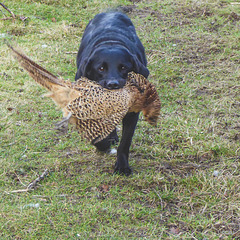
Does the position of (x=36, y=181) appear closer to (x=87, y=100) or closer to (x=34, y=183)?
(x=34, y=183)

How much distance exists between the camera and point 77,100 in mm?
2801

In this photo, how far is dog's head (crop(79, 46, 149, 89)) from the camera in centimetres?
350

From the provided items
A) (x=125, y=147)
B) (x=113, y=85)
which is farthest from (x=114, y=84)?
(x=125, y=147)

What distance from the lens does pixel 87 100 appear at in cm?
284

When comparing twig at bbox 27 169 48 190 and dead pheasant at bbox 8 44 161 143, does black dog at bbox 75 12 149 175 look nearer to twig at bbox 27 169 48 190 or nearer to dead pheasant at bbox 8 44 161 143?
dead pheasant at bbox 8 44 161 143

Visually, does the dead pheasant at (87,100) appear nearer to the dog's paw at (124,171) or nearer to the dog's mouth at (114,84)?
the dog's mouth at (114,84)

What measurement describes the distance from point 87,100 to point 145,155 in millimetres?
1600

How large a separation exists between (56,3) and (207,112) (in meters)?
4.99

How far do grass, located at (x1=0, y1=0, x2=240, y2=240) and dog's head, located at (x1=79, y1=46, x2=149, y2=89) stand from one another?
3.20 ft

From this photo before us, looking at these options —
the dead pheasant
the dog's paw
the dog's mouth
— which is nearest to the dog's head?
the dog's mouth

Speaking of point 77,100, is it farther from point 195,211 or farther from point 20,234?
point 195,211

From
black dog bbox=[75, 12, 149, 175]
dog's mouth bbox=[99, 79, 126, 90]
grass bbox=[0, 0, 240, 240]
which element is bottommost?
grass bbox=[0, 0, 240, 240]

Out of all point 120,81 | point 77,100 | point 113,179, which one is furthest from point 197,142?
point 77,100

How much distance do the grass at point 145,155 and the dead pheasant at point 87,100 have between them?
78 cm
